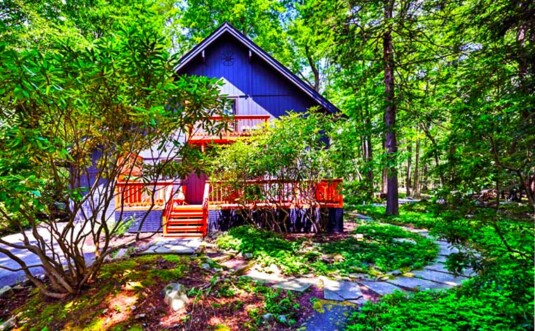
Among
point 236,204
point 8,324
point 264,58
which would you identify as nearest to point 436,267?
point 236,204

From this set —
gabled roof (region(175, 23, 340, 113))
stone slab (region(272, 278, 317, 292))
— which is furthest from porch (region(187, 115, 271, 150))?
stone slab (region(272, 278, 317, 292))

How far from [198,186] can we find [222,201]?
3438 mm

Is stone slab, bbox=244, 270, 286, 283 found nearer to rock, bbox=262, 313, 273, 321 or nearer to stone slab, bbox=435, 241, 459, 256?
rock, bbox=262, 313, 273, 321

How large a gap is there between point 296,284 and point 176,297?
74.3 inches

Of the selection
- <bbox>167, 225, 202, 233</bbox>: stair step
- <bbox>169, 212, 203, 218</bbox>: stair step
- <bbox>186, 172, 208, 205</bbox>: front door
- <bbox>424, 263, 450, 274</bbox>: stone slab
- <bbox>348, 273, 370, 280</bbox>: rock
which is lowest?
<bbox>348, 273, 370, 280</bbox>: rock

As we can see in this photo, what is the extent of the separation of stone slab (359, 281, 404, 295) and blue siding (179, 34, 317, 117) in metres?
8.43

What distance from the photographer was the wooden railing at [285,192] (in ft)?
23.4

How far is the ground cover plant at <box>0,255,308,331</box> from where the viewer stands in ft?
9.86

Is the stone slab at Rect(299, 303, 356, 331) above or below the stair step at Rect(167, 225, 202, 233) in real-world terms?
below

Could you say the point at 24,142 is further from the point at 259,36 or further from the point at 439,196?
the point at 259,36

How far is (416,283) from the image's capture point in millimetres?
4164

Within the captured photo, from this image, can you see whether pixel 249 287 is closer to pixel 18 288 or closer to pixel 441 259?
pixel 18 288

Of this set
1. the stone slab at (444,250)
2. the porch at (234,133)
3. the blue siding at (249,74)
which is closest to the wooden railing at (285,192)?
the porch at (234,133)

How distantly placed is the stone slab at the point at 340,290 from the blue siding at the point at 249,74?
8356mm
